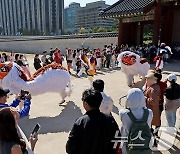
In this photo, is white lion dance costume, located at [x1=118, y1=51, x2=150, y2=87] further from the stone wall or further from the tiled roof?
the stone wall

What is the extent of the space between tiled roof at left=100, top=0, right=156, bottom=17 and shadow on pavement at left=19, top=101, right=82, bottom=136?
9.37 metres

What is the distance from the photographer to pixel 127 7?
48.1ft

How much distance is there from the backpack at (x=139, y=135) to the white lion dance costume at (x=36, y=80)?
11.9ft

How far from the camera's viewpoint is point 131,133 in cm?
245

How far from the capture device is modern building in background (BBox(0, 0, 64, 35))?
79062 mm

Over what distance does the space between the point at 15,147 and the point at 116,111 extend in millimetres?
4354

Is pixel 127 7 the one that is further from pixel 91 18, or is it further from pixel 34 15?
pixel 91 18

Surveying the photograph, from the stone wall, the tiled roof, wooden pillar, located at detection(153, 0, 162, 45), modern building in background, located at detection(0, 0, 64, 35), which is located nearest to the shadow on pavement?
the tiled roof

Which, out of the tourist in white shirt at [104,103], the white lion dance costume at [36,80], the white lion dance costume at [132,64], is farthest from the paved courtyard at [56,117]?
the tourist in white shirt at [104,103]

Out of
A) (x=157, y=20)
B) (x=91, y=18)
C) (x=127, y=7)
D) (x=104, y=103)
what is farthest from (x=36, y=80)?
(x=91, y=18)

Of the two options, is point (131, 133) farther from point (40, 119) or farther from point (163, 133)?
point (40, 119)

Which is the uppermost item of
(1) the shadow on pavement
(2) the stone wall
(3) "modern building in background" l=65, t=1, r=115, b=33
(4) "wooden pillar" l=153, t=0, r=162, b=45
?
(3) "modern building in background" l=65, t=1, r=115, b=33

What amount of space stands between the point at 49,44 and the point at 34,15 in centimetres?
5869

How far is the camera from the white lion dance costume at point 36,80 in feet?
17.9
